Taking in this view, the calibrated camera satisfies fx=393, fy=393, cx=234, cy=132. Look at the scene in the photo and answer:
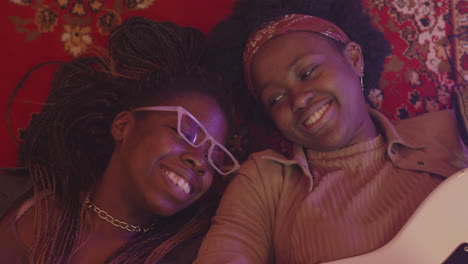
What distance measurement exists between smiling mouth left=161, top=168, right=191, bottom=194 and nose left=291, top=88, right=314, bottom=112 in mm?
397

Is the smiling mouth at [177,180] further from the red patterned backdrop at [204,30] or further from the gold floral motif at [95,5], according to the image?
the gold floral motif at [95,5]

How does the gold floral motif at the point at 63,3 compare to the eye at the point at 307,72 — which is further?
the gold floral motif at the point at 63,3

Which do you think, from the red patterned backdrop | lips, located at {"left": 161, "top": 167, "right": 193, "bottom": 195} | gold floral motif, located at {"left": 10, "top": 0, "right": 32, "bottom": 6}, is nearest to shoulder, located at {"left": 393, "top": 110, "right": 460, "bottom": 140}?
the red patterned backdrop

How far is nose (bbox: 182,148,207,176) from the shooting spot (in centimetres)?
116

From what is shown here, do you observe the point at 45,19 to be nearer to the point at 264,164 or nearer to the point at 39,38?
A: the point at 39,38

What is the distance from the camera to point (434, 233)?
3.10ft

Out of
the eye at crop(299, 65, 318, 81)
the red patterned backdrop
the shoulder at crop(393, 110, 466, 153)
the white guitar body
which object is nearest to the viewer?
the white guitar body

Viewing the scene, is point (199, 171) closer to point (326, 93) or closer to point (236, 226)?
point (236, 226)

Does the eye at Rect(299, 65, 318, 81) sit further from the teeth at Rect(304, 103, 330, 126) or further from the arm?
the arm

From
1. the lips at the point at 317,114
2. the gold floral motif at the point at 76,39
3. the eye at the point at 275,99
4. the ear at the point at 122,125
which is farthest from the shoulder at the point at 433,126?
the gold floral motif at the point at 76,39

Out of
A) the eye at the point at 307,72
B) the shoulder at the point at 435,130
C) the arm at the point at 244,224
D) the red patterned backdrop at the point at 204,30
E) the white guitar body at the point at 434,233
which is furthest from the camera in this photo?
the red patterned backdrop at the point at 204,30

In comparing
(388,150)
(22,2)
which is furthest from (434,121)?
(22,2)

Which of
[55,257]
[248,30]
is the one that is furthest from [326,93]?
[55,257]

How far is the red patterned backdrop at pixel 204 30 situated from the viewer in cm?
159
